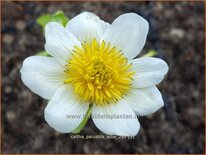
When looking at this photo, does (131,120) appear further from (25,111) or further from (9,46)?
(9,46)

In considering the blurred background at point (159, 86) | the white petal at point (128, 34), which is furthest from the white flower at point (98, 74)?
the blurred background at point (159, 86)

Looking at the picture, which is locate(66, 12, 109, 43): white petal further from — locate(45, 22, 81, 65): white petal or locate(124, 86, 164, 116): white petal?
locate(124, 86, 164, 116): white petal

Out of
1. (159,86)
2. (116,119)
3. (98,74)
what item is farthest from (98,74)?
(159,86)

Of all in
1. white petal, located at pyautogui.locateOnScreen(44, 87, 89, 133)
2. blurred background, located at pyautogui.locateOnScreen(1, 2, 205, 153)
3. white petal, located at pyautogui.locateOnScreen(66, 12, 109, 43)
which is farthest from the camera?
blurred background, located at pyautogui.locateOnScreen(1, 2, 205, 153)

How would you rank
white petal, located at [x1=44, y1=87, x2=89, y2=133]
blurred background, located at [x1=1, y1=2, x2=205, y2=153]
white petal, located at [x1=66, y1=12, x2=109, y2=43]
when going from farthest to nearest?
blurred background, located at [x1=1, y1=2, x2=205, y2=153], white petal, located at [x1=66, y1=12, x2=109, y2=43], white petal, located at [x1=44, y1=87, x2=89, y2=133]

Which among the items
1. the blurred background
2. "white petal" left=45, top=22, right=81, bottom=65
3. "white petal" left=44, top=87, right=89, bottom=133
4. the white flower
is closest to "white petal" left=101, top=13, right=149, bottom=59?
the white flower

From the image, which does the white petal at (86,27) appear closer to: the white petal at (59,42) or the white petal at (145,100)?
the white petal at (59,42)

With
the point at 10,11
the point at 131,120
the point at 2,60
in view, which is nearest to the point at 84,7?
the point at 10,11
